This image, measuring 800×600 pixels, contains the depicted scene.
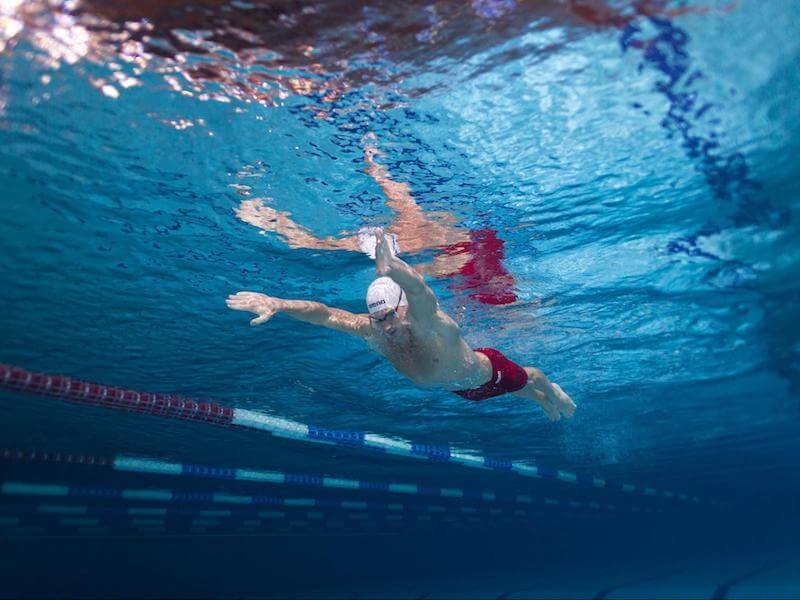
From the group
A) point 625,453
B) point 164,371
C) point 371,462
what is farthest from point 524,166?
point 625,453

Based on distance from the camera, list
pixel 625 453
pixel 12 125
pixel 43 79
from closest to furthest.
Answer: pixel 43 79
pixel 12 125
pixel 625 453

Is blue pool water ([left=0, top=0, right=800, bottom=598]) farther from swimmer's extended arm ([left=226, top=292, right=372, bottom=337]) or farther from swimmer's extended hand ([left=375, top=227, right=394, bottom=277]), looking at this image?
swimmer's extended hand ([left=375, top=227, right=394, bottom=277])

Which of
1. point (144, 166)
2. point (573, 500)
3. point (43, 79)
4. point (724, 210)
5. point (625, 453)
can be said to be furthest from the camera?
point (573, 500)

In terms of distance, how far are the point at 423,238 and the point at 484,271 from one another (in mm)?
1403

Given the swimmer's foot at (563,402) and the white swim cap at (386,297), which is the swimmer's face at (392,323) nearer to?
the white swim cap at (386,297)

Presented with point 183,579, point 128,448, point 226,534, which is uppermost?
point 128,448

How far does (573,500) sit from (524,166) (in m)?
33.9

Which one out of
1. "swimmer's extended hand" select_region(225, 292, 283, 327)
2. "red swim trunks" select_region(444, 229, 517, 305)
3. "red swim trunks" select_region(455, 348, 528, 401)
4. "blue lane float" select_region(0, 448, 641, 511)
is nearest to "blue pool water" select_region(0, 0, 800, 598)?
"red swim trunks" select_region(444, 229, 517, 305)

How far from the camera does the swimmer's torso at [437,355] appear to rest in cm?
571

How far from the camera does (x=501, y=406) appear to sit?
579 inches

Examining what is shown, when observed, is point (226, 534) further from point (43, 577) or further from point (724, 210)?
point (724, 210)

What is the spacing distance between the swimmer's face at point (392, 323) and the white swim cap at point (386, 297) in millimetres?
53

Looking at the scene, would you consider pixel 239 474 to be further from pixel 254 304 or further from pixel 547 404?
pixel 254 304

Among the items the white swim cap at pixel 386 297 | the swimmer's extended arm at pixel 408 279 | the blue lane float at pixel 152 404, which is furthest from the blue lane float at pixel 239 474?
the swimmer's extended arm at pixel 408 279
